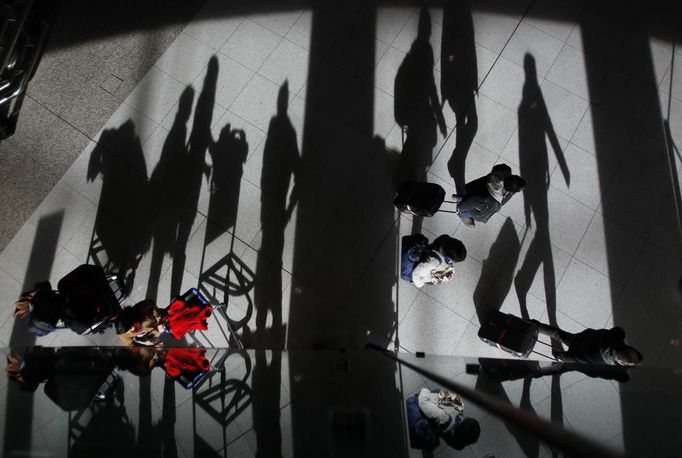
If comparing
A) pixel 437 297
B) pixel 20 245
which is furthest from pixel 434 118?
pixel 20 245

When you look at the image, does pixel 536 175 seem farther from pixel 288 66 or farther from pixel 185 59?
pixel 185 59

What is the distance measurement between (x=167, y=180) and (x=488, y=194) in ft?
12.2

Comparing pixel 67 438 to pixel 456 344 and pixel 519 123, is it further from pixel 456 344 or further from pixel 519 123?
pixel 519 123

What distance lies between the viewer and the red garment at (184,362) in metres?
3.70

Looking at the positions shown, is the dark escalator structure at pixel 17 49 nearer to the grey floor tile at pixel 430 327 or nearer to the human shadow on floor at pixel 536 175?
the grey floor tile at pixel 430 327

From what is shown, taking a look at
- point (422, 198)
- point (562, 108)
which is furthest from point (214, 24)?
point (562, 108)

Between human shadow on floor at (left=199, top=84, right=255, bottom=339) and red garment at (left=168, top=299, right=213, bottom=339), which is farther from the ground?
human shadow on floor at (left=199, top=84, right=255, bottom=339)

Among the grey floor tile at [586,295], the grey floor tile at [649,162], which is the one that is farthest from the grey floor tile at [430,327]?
the grey floor tile at [649,162]

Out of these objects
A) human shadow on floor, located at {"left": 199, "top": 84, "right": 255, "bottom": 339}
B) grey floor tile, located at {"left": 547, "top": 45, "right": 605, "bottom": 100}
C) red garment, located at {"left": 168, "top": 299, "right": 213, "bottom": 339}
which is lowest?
red garment, located at {"left": 168, "top": 299, "right": 213, "bottom": 339}

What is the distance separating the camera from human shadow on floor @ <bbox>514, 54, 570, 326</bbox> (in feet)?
15.8

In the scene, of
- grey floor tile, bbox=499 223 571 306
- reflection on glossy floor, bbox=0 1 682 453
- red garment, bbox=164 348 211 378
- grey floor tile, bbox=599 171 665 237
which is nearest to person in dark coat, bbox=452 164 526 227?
reflection on glossy floor, bbox=0 1 682 453

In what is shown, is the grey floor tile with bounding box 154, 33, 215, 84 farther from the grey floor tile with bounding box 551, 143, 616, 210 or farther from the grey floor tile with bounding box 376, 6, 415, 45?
the grey floor tile with bounding box 551, 143, 616, 210

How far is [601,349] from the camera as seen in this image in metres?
3.80

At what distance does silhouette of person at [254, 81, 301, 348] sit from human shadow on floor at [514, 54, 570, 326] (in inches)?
107
